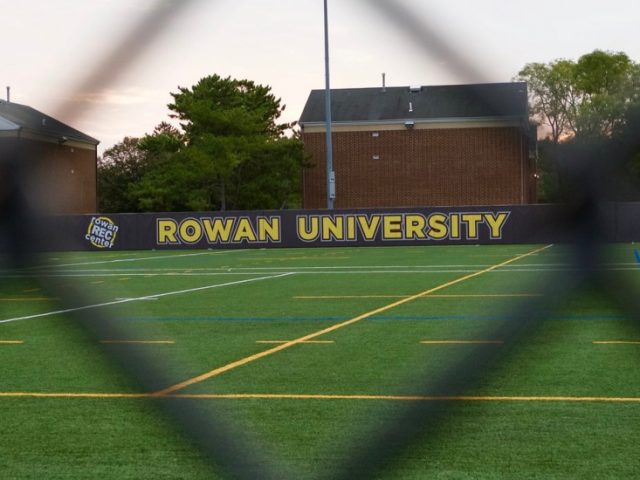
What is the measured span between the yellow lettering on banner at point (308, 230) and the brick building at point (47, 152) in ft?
91.5

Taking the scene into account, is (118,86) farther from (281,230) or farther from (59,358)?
(281,230)

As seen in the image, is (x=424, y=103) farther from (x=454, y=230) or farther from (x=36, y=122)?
(x=454, y=230)

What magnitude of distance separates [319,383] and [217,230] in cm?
2404

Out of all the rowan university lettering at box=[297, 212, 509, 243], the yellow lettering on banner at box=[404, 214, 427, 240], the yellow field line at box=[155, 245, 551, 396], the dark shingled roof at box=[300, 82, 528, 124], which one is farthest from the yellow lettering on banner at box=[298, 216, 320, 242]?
the dark shingled roof at box=[300, 82, 528, 124]

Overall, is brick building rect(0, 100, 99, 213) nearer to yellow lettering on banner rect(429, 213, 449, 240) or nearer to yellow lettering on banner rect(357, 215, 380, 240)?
yellow lettering on banner rect(357, 215, 380, 240)

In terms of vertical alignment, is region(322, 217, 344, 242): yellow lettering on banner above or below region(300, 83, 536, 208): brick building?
below

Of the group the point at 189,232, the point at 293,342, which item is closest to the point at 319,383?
the point at 293,342

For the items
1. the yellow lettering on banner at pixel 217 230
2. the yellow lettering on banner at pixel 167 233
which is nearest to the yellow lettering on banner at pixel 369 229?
the yellow lettering on banner at pixel 217 230

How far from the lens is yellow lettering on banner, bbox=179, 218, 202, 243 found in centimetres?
3002

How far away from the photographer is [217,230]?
2977cm

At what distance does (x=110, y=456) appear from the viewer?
4.16 meters

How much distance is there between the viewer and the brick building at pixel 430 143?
103 centimetres

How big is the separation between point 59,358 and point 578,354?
3569 mm

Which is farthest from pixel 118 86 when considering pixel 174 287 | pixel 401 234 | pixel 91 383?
pixel 401 234
